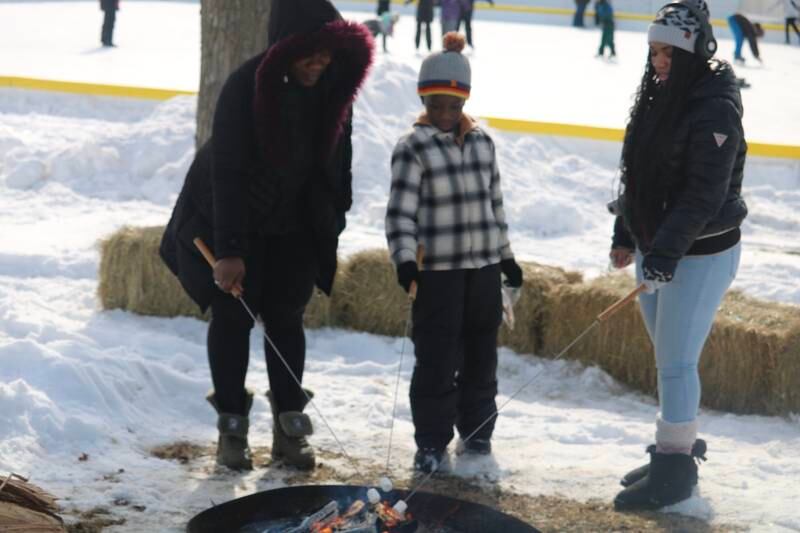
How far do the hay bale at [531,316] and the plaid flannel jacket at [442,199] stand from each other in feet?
5.91

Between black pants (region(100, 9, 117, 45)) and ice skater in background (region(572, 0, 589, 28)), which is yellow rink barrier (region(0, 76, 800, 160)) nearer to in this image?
black pants (region(100, 9, 117, 45))

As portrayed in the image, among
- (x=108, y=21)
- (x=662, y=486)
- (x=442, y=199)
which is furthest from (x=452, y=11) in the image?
(x=662, y=486)

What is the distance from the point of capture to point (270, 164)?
4895mm

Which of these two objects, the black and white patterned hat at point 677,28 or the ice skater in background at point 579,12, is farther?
the ice skater in background at point 579,12

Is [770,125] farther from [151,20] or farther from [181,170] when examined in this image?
[151,20]

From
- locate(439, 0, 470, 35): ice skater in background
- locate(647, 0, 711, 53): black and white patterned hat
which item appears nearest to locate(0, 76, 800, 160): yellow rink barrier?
locate(647, 0, 711, 53): black and white patterned hat

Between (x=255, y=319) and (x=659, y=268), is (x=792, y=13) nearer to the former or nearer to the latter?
(x=659, y=268)

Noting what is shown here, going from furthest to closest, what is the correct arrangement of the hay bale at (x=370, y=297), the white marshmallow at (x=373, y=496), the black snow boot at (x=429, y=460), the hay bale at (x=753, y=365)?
the hay bale at (x=370, y=297) → the hay bale at (x=753, y=365) → the black snow boot at (x=429, y=460) → the white marshmallow at (x=373, y=496)

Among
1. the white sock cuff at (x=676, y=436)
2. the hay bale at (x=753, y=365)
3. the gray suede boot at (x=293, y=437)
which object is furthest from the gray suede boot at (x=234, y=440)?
the hay bale at (x=753, y=365)

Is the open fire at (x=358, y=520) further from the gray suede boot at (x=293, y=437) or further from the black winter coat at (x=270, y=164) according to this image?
the black winter coat at (x=270, y=164)

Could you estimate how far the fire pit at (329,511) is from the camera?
4172mm

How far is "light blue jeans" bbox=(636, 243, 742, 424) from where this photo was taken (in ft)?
15.7

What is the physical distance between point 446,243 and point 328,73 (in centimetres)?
82

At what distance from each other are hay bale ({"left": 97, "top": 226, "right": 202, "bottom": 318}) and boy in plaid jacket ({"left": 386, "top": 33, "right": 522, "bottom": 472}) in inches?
93.8
